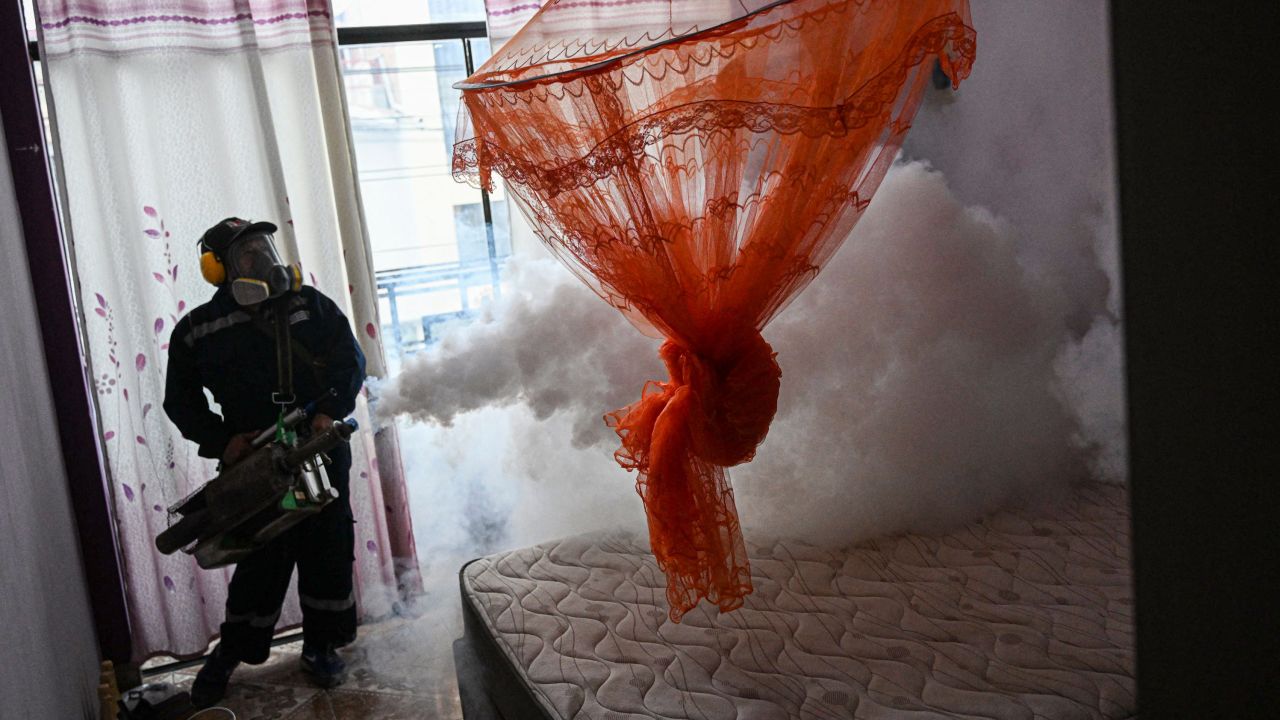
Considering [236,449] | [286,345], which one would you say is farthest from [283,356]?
[236,449]

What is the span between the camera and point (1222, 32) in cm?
55

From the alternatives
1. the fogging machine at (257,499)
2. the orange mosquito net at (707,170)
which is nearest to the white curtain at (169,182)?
the fogging machine at (257,499)

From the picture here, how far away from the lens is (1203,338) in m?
0.59

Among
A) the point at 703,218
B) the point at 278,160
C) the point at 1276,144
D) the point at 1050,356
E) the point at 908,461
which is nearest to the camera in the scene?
the point at 1276,144

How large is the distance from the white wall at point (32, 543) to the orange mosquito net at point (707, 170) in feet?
4.04

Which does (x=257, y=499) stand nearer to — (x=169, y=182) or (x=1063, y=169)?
(x=169, y=182)

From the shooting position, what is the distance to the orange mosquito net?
1.65m

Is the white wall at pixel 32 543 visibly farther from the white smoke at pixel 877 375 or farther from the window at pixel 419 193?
the window at pixel 419 193

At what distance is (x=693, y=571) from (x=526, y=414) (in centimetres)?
129

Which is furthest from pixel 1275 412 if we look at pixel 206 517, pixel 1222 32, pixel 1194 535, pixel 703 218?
pixel 206 517

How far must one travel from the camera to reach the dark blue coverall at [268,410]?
8.35 feet

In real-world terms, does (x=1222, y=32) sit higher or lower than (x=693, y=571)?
higher

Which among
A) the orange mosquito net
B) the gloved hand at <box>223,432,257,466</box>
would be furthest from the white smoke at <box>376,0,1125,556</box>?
the orange mosquito net

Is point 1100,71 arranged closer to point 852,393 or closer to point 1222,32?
point 852,393
